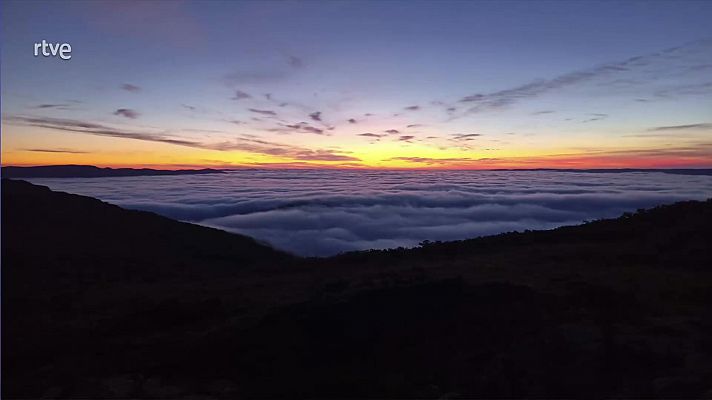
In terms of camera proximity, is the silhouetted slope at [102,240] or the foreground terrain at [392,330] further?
the silhouetted slope at [102,240]

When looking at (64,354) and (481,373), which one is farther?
(64,354)

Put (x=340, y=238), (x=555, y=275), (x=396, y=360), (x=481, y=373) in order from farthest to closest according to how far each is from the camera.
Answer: (x=340, y=238) → (x=555, y=275) → (x=396, y=360) → (x=481, y=373)

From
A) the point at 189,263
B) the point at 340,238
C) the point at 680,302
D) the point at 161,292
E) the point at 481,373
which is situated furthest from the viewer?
the point at 340,238

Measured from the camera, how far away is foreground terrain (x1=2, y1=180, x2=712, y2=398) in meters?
7.80

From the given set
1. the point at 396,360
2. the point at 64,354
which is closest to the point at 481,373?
the point at 396,360

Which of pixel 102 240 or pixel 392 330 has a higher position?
pixel 392 330

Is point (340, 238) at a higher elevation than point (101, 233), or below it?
below

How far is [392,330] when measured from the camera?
379 inches

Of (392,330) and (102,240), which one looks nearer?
(392,330)

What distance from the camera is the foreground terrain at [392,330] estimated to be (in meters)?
7.80

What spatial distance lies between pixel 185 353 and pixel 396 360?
4036 mm

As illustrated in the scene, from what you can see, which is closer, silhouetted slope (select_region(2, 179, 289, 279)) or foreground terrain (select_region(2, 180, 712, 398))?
foreground terrain (select_region(2, 180, 712, 398))

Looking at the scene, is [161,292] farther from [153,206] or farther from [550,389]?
[153,206]

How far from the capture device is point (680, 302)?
1064 centimetres
